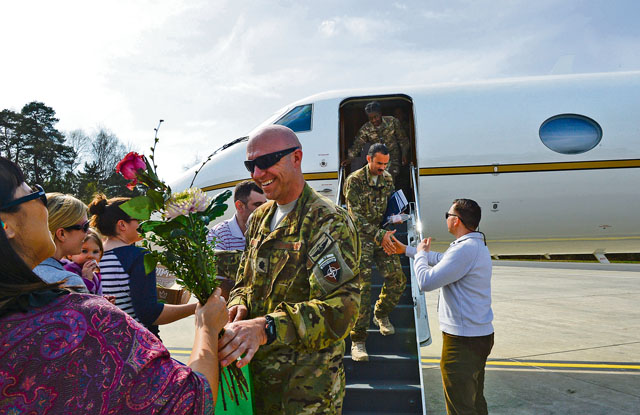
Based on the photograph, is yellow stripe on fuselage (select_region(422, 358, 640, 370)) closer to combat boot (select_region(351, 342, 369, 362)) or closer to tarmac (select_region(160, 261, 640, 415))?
tarmac (select_region(160, 261, 640, 415))

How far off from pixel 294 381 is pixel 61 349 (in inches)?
47.9

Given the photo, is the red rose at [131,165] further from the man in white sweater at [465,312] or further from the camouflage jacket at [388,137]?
the camouflage jacket at [388,137]

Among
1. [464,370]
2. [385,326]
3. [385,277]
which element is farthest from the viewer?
[385,277]

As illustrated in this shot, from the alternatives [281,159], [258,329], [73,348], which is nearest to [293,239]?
[281,159]

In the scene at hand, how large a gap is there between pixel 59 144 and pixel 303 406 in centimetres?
4676

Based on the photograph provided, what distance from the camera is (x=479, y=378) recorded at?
3.46 metres

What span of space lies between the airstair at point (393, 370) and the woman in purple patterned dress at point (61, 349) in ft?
11.1

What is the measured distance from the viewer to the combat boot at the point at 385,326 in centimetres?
491

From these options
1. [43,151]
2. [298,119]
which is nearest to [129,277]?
[298,119]

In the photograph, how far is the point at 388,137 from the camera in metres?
7.39

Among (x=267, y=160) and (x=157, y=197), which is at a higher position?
(x=267, y=160)

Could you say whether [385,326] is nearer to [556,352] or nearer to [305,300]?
[305,300]

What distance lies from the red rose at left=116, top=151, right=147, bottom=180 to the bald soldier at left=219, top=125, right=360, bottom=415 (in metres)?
0.52

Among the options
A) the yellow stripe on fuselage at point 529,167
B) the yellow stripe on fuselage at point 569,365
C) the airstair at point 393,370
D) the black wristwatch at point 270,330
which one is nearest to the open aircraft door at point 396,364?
the airstair at point 393,370
